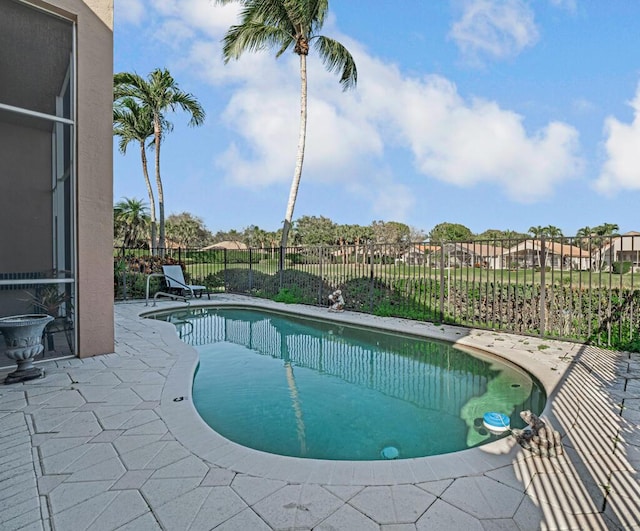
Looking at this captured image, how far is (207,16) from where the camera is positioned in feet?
37.7

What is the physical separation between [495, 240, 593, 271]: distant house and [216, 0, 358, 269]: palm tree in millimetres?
6369

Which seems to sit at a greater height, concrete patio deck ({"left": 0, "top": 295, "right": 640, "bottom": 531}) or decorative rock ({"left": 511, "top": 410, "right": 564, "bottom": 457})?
decorative rock ({"left": 511, "top": 410, "right": 564, "bottom": 457})

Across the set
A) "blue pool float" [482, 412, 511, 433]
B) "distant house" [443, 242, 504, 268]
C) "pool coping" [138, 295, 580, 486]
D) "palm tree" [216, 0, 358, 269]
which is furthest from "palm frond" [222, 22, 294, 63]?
"blue pool float" [482, 412, 511, 433]

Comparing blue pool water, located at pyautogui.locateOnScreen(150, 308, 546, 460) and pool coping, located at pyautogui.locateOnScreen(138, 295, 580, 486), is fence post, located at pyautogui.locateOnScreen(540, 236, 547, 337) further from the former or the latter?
blue pool water, located at pyautogui.locateOnScreen(150, 308, 546, 460)

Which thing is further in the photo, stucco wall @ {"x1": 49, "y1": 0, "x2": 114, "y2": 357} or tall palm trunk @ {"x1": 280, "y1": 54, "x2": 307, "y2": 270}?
tall palm trunk @ {"x1": 280, "y1": 54, "x2": 307, "y2": 270}

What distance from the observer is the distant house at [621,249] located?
4743mm

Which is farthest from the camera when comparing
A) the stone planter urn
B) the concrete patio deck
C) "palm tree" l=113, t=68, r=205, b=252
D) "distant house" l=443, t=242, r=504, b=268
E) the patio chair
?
"palm tree" l=113, t=68, r=205, b=252

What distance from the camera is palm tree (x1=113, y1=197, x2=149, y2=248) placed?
1014 inches

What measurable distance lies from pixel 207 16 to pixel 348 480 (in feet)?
44.8

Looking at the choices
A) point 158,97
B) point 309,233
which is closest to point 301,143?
point 158,97

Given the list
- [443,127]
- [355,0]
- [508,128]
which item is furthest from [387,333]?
[508,128]

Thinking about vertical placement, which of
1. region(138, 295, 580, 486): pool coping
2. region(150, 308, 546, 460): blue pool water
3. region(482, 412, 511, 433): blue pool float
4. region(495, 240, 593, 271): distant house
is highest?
region(495, 240, 593, 271): distant house

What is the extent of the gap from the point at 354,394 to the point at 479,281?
3.80m

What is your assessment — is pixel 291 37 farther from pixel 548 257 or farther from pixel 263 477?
pixel 263 477
